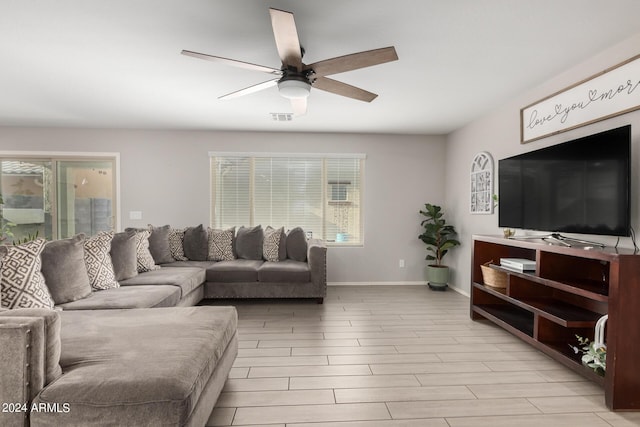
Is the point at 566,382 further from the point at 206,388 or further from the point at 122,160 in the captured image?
the point at 122,160

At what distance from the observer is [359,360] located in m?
2.39

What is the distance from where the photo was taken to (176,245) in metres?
4.30

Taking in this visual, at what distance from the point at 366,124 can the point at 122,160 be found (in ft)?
12.3

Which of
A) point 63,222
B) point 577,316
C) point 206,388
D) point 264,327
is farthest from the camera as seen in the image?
point 63,222

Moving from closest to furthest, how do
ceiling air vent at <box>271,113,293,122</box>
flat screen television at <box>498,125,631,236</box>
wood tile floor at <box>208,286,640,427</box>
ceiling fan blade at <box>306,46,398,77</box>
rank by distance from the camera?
wood tile floor at <box>208,286,640,427</box> → ceiling fan blade at <box>306,46,398,77</box> → flat screen television at <box>498,125,631,236</box> → ceiling air vent at <box>271,113,293,122</box>

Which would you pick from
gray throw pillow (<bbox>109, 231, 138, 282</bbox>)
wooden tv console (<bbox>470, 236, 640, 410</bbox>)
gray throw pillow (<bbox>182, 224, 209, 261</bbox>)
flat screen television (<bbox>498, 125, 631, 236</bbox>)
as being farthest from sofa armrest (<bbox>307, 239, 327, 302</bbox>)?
flat screen television (<bbox>498, 125, 631, 236</bbox>)

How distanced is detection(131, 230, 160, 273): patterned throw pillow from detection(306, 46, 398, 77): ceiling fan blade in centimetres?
283

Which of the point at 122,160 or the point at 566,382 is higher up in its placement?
the point at 122,160

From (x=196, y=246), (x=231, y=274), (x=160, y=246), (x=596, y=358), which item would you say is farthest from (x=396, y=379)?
(x=160, y=246)

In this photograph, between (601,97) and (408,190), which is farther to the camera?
(408,190)

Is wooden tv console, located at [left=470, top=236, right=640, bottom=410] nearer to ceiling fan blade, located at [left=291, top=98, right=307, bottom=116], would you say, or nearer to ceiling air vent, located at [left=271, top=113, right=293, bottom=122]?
ceiling fan blade, located at [left=291, top=98, right=307, bottom=116]

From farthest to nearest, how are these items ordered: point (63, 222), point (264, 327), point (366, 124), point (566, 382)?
1. point (63, 222)
2. point (366, 124)
3. point (264, 327)
4. point (566, 382)

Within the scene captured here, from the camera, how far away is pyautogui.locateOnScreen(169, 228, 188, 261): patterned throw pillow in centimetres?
427

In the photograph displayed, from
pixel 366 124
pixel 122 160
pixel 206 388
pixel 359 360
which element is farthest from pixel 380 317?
pixel 122 160
